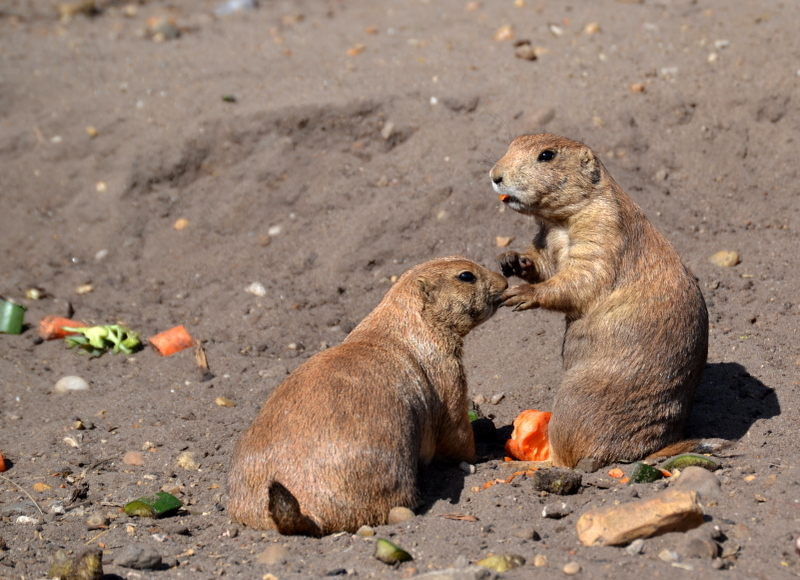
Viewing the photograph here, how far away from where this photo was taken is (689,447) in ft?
15.3

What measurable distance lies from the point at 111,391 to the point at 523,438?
2.82 metres

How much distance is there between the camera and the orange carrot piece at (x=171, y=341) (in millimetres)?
Answer: 6289

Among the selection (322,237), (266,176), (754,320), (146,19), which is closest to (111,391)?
(322,237)

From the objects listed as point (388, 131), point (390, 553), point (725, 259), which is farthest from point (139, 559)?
point (388, 131)

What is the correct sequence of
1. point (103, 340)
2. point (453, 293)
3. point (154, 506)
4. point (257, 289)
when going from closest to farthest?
point (154, 506) → point (453, 293) → point (103, 340) → point (257, 289)

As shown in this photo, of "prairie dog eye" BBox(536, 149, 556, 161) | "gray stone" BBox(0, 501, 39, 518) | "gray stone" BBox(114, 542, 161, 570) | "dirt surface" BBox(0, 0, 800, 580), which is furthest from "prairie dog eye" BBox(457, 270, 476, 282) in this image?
"gray stone" BBox(0, 501, 39, 518)

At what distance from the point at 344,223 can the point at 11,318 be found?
2.71 m

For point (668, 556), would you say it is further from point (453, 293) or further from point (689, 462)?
point (453, 293)

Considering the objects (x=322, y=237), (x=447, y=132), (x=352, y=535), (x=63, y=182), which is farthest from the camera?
(x=63, y=182)

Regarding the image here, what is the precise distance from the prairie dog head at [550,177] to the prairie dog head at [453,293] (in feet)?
1.56

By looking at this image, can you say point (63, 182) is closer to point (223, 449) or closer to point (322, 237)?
point (322, 237)

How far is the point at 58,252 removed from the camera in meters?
7.64

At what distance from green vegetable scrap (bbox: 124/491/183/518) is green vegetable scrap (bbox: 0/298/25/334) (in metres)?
2.73

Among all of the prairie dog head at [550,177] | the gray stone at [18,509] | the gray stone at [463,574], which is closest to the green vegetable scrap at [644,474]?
the gray stone at [463,574]
